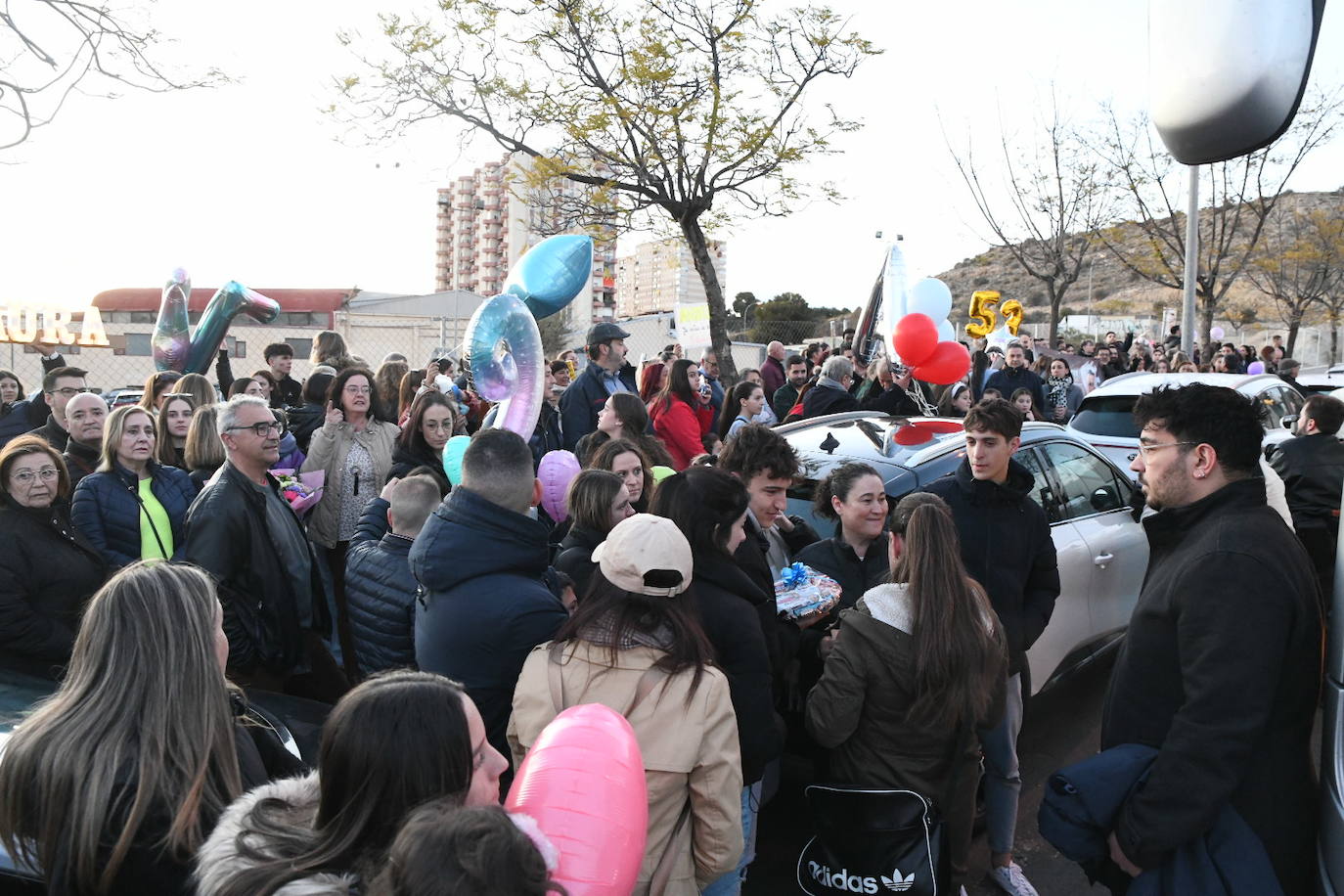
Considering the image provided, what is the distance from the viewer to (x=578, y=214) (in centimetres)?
1374

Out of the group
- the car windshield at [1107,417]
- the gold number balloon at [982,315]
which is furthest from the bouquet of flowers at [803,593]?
the gold number balloon at [982,315]

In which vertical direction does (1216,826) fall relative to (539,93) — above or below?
below

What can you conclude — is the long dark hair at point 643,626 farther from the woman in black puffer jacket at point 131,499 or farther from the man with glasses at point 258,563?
the woman in black puffer jacket at point 131,499

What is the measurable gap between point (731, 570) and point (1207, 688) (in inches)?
48.2

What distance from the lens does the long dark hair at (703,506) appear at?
2.84 meters

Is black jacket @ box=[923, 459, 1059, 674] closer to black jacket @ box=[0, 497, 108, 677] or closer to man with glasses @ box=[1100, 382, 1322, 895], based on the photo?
man with glasses @ box=[1100, 382, 1322, 895]

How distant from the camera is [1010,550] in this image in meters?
3.82

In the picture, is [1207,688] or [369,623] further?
[369,623]

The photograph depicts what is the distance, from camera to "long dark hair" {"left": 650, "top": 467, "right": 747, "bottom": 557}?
2.84 m

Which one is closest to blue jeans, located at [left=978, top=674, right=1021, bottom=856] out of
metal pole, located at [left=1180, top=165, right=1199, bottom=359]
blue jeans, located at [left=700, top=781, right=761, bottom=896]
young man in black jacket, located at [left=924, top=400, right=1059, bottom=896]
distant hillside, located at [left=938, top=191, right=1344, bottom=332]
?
young man in black jacket, located at [left=924, top=400, right=1059, bottom=896]

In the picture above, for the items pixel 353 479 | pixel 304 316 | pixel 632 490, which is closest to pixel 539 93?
pixel 353 479

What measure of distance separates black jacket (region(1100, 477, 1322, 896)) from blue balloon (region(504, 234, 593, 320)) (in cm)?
530

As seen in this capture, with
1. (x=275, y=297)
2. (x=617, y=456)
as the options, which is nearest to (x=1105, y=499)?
(x=617, y=456)

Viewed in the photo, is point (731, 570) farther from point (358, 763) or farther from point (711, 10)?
point (711, 10)
